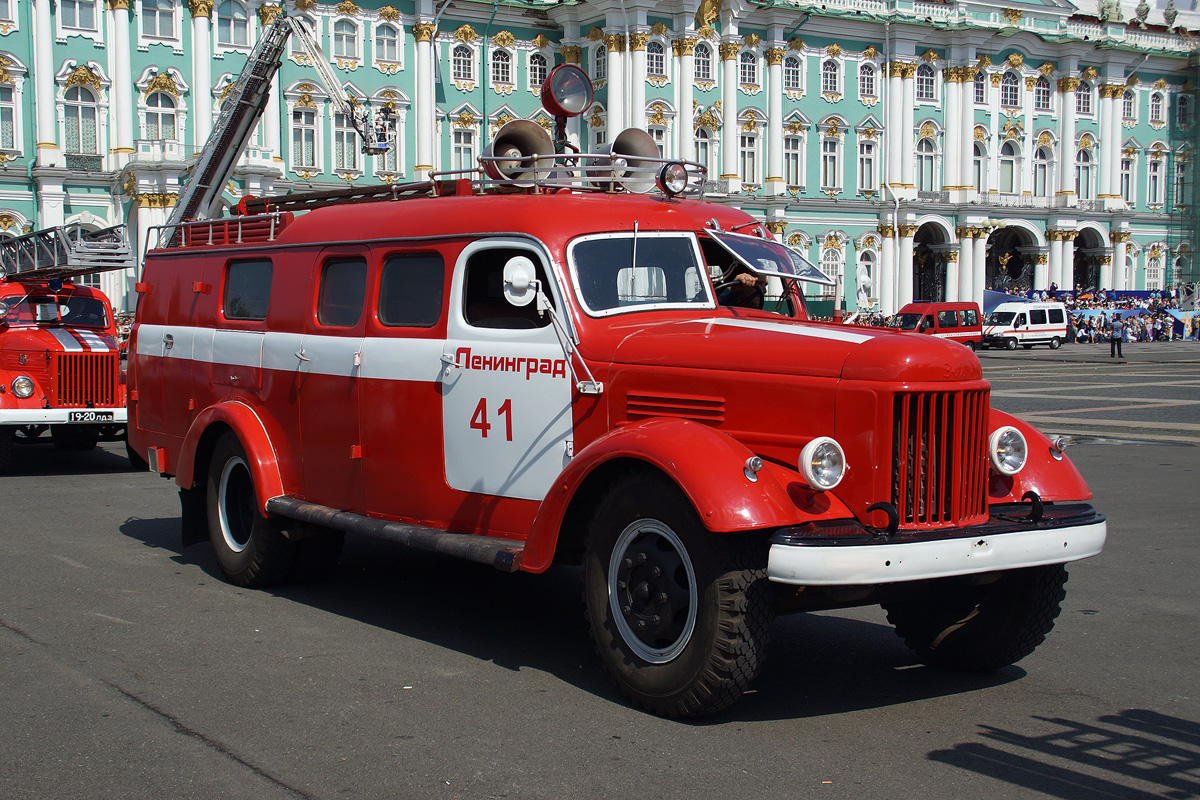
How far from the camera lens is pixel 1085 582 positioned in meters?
8.60

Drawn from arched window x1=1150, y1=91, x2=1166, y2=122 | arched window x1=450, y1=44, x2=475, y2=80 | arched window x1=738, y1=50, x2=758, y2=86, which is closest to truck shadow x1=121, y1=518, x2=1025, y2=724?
arched window x1=450, y1=44, x2=475, y2=80

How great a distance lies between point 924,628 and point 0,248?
16.3 m

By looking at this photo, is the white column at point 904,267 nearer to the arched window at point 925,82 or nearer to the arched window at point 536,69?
the arched window at point 925,82

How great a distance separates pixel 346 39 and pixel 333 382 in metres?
48.7

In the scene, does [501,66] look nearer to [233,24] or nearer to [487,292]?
[233,24]

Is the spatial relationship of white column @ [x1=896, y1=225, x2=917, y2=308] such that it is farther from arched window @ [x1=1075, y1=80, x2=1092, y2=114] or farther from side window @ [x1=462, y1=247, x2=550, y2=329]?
side window @ [x1=462, y1=247, x2=550, y2=329]

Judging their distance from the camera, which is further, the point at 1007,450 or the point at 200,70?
the point at 200,70

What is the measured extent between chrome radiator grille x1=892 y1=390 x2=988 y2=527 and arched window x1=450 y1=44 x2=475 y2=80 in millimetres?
52817

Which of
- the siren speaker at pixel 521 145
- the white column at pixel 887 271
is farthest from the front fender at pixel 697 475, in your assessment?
the white column at pixel 887 271

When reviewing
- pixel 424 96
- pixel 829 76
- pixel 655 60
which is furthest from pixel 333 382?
pixel 829 76

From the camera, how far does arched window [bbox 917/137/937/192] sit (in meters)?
66.2

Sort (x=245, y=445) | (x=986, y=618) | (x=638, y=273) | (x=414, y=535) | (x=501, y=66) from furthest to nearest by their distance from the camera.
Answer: (x=501, y=66)
(x=245, y=445)
(x=414, y=535)
(x=638, y=273)
(x=986, y=618)

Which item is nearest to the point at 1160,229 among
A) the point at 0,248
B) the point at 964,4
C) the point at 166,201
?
the point at 964,4

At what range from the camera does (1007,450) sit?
5855 millimetres
